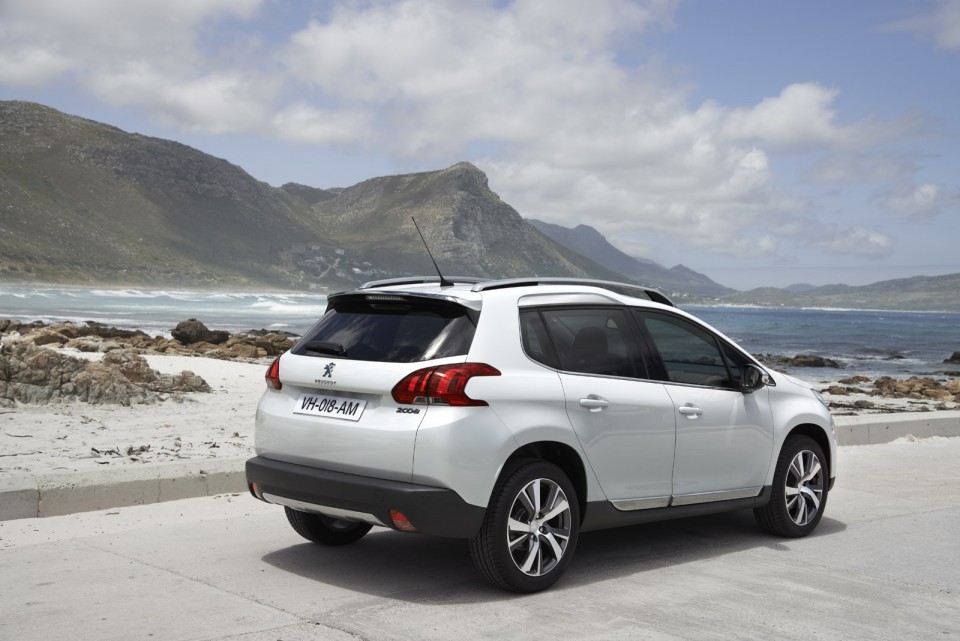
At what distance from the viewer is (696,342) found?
7152 millimetres

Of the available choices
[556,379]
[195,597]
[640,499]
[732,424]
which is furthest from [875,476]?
[195,597]

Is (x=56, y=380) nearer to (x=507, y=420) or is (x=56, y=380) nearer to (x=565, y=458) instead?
(x=565, y=458)

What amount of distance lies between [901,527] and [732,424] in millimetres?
2001

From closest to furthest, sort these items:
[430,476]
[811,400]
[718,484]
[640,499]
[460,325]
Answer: [430,476], [460,325], [640,499], [718,484], [811,400]

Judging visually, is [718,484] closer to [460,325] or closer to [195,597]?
[460,325]

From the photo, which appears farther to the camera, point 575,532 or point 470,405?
point 575,532

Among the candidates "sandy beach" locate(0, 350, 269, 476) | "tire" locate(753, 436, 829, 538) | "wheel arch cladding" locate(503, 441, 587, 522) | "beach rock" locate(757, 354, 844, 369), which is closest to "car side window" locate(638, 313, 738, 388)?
"tire" locate(753, 436, 829, 538)

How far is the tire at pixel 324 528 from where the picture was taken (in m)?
6.87

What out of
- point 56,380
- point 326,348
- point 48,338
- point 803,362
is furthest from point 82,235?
point 326,348

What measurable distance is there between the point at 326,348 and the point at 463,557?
5.45 ft

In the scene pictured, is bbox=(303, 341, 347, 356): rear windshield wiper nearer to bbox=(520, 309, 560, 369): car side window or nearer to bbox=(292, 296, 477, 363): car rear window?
bbox=(292, 296, 477, 363): car rear window

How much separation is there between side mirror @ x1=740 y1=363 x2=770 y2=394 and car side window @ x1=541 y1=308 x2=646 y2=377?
936 mm

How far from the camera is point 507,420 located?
5.64 meters

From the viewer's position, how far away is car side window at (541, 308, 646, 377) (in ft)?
20.4
